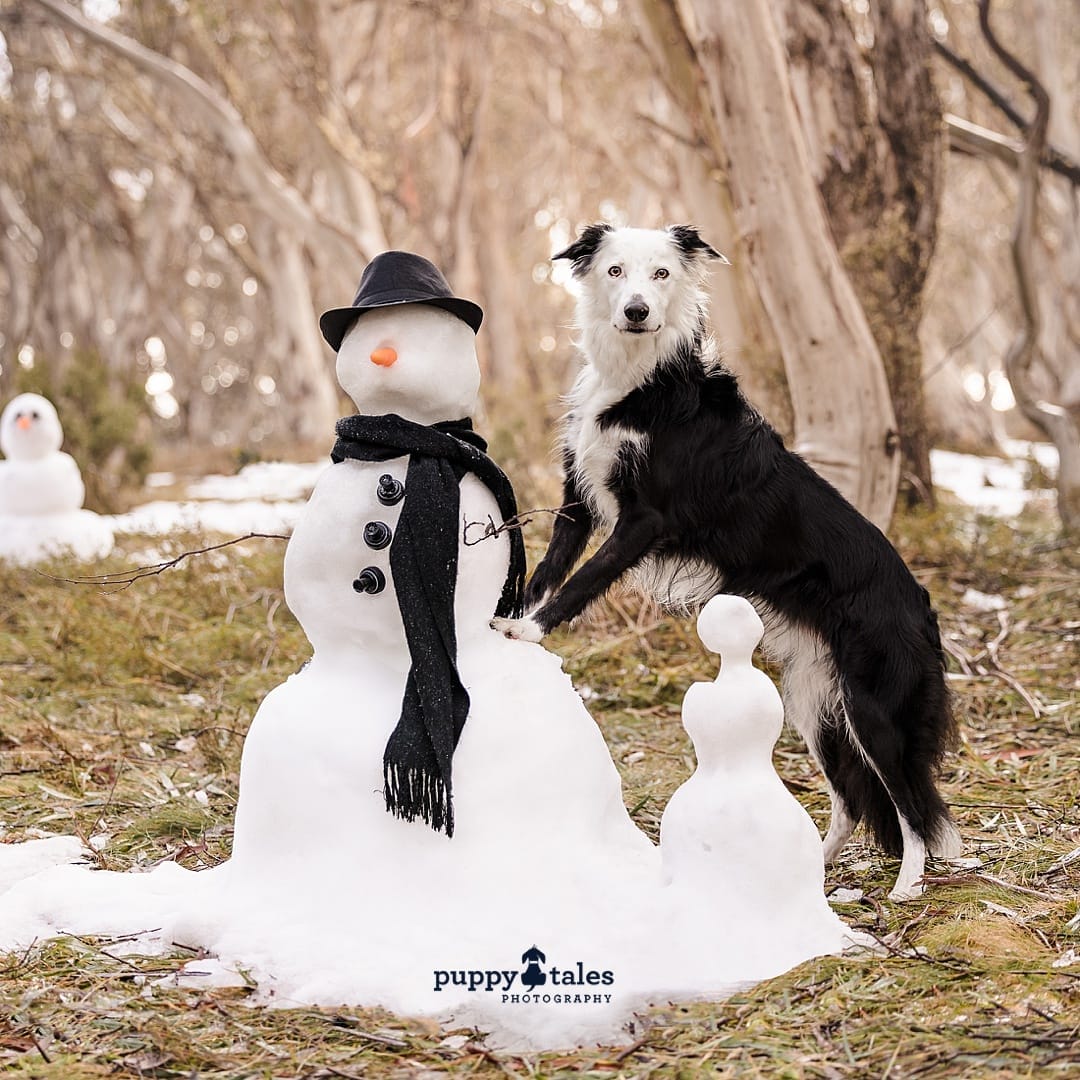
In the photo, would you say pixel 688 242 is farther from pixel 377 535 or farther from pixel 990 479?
pixel 990 479

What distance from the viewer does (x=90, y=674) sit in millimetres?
5594

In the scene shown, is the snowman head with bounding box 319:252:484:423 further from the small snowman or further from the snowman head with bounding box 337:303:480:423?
the small snowman

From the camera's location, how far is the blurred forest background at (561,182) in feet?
18.1

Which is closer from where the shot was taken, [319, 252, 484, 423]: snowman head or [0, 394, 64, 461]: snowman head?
[319, 252, 484, 423]: snowman head

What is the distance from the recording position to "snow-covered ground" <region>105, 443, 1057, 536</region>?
9.51 meters

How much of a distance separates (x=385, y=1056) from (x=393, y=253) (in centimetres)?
184

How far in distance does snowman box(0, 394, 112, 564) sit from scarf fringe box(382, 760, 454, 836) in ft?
18.5

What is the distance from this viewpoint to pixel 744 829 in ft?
8.48

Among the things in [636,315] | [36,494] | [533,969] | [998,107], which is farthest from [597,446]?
[998,107]

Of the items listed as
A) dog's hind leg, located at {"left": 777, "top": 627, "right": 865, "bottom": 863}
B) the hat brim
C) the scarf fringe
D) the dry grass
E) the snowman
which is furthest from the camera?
the snowman

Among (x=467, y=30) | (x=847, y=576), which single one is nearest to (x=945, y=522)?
(x=847, y=576)

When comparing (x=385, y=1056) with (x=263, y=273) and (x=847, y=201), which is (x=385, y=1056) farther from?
(x=263, y=273)

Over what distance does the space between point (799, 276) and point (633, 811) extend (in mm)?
2747

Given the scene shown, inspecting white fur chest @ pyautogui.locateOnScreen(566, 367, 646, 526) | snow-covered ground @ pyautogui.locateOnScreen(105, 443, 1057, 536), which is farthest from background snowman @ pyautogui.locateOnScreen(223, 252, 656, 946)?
snow-covered ground @ pyautogui.locateOnScreen(105, 443, 1057, 536)
